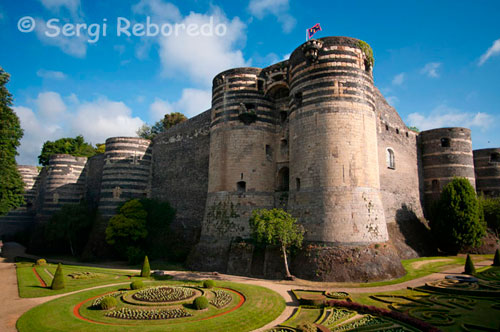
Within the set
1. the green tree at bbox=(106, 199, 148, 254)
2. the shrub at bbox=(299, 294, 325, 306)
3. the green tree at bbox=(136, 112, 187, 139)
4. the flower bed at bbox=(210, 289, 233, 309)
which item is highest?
the green tree at bbox=(136, 112, 187, 139)

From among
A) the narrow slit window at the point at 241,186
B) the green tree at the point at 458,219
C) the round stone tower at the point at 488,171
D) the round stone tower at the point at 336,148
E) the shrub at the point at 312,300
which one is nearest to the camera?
the shrub at the point at 312,300

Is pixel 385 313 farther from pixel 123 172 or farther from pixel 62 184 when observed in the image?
pixel 62 184

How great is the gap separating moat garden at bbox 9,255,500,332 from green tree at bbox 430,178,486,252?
558 centimetres

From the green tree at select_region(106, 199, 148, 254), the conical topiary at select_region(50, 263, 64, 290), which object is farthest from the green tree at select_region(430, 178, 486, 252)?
the conical topiary at select_region(50, 263, 64, 290)

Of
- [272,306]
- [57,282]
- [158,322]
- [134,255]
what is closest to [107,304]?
[158,322]

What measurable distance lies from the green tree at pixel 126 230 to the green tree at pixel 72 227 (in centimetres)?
551

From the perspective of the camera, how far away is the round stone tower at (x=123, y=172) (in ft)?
105

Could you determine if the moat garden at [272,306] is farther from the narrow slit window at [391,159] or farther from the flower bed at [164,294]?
the narrow slit window at [391,159]

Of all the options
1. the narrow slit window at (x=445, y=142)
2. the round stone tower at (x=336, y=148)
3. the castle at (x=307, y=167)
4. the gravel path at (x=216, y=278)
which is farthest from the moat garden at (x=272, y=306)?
the narrow slit window at (x=445, y=142)

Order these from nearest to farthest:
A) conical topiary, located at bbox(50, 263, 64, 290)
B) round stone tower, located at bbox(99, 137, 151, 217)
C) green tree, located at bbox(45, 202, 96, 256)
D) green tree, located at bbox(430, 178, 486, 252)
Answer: conical topiary, located at bbox(50, 263, 64, 290) → green tree, located at bbox(430, 178, 486, 252) → green tree, located at bbox(45, 202, 96, 256) → round stone tower, located at bbox(99, 137, 151, 217)

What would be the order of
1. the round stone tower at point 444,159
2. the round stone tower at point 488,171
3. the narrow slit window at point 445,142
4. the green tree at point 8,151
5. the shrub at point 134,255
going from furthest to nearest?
the round stone tower at point 488,171, the narrow slit window at point 445,142, the round stone tower at point 444,159, the shrub at point 134,255, the green tree at point 8,151

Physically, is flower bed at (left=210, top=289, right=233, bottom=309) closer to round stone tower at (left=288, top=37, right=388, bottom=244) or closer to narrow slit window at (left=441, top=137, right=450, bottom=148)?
round stone tower at (left=288, top=37, right=388, bottom=244)

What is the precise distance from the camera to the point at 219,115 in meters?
24.8

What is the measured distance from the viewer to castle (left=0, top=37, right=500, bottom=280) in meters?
17.9
